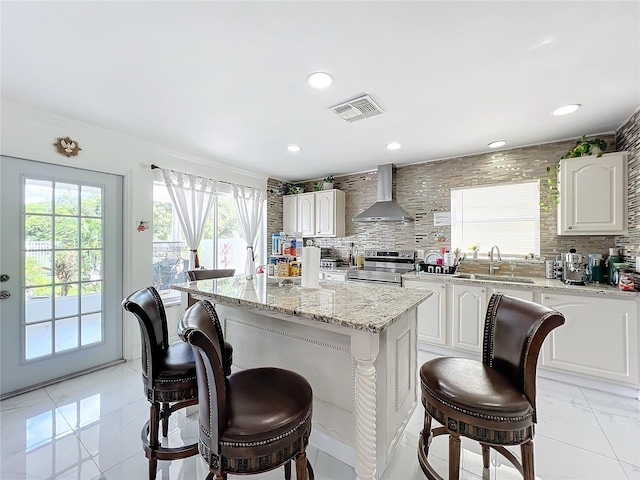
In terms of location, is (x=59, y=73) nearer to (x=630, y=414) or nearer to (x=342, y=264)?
(x=342, y=264)

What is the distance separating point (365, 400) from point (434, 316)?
7.67 feet

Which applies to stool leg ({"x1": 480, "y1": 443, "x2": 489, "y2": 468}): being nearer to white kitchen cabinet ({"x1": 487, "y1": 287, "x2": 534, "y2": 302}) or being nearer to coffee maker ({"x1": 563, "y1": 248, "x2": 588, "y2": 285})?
white kitchen cabinet ({"x1": 487, "y1": 287, "x2": 534, "y2": 302})

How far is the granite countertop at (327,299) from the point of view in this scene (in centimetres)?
132

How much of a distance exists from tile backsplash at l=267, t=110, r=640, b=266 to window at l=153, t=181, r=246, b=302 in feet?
2.51

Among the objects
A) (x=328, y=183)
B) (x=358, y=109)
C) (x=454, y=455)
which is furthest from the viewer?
(x=328, y=183)

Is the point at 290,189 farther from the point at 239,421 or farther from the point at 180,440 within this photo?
the point at 239,421

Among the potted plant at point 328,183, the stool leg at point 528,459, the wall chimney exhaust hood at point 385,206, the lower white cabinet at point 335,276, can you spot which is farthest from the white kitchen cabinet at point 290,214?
the stool leg at point 528,459

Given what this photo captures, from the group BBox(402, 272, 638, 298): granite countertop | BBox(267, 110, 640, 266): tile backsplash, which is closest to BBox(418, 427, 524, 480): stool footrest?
BBox(402, 272, 638, 298): granite countertop

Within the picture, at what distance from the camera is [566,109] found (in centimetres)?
240

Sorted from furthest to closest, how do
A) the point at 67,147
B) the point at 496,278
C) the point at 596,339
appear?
the point at 496,278 < the point at 67,147 < the point at 596,339

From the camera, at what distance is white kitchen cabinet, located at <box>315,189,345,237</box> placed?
184 inches

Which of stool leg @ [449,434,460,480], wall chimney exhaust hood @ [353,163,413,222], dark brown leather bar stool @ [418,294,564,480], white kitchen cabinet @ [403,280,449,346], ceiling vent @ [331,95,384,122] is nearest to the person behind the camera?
dark brown leather bar stool @ [418,294,564,480]

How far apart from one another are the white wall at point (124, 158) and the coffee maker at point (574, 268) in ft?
14.9

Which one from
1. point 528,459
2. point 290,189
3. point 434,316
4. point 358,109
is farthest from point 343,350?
point 290,189
